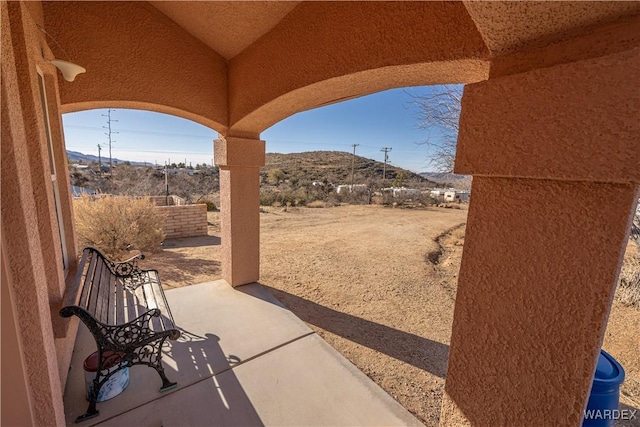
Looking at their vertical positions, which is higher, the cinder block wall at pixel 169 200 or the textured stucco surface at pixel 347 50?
the textured stucco surface at pixel 347 50

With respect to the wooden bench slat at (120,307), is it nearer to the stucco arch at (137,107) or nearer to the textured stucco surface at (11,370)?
the textured stucco surface at (11,370)

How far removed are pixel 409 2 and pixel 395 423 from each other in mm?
3229

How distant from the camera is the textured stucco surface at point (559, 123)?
2.62ft

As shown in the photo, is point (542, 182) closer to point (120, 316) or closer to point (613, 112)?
point (613, 112)

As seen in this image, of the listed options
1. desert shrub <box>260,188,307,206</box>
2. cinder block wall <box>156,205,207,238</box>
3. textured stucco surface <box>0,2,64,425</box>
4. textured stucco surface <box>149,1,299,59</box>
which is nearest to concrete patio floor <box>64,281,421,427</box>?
textured stucco surface <box>0,2,64,425</box>

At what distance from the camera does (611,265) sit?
2.88 feet

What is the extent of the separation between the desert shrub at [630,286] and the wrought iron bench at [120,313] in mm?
7688

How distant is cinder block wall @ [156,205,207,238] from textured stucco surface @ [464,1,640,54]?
369 inches

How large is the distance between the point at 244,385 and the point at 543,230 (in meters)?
2.84

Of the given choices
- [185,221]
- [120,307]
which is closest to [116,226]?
[185,221]

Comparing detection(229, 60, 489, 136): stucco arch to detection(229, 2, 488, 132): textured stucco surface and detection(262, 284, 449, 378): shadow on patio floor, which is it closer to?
detection(229, 2, 488, 132): textured stucco surface

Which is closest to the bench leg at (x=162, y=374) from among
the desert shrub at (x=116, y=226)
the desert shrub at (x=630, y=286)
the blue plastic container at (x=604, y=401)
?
the blue plastic container at (x=604, y=401)

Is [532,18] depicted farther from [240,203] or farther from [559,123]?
[240,203]

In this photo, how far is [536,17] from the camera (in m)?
0.94
